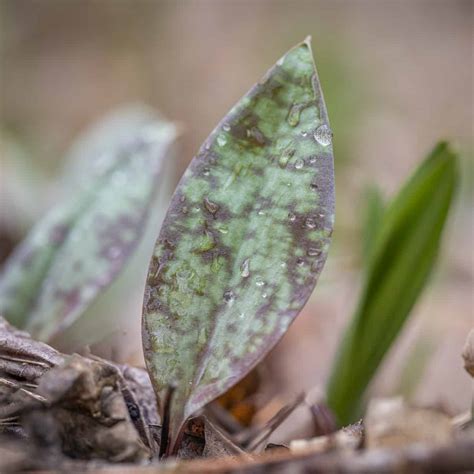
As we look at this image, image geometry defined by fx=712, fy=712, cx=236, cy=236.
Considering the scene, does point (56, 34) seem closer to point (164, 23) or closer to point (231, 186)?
point (164, 23)

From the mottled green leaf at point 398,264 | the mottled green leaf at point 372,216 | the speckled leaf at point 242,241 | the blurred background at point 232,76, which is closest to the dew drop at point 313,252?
the speckled leaf at point 242,241

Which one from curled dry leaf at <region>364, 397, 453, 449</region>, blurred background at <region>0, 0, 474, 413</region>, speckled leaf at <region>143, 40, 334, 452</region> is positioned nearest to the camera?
curled dry leaf at <region>364, 397, 453, 449</region>

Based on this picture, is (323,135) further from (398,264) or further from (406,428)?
(398,264)

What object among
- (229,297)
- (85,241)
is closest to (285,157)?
(229,297)

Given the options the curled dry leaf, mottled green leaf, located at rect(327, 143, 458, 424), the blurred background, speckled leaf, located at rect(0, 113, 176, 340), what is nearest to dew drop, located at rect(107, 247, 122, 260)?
speckled leaf, located at rect(0, 113, 176, 340)

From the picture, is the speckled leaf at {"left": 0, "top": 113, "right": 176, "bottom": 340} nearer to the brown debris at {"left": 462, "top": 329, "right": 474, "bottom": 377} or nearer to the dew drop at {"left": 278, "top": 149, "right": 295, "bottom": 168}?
the dew drop at {"left": 278, "top": 149, "right": 295, "bottom": 168}

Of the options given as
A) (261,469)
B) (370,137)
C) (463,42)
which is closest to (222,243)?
(261,469)
